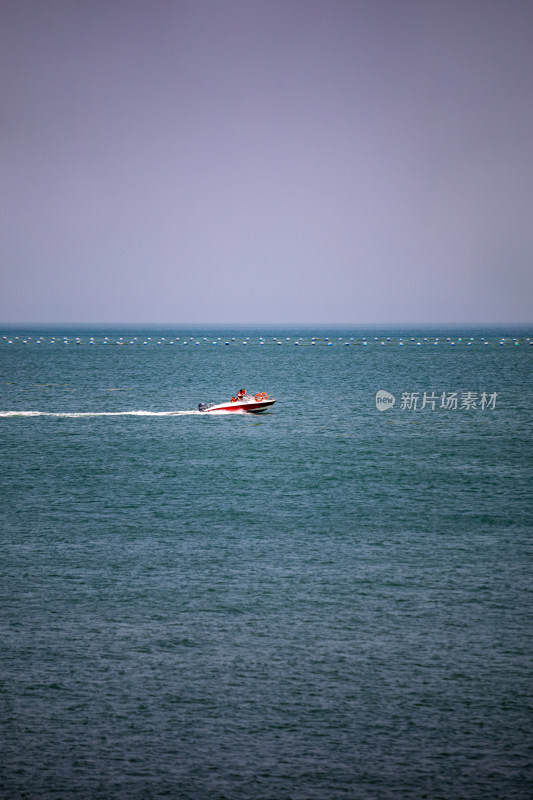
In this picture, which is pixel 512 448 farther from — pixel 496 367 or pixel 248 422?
pixel 496 367

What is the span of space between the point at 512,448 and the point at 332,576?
40.8 metres

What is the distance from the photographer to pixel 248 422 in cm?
9269

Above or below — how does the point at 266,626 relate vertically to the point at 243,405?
below

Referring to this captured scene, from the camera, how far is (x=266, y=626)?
97.3 ft

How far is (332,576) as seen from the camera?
35062 millimetres

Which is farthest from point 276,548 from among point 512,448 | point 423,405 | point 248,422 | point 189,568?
point 423,405

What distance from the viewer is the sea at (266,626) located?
830 inches

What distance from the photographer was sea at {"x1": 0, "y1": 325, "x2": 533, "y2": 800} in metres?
21.1

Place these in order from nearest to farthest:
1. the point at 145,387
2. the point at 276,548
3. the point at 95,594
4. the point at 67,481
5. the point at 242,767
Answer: the point at 242,767 < the point at 95,594 < the point at 276,548 < the point at 67,481 < the point at 145,387

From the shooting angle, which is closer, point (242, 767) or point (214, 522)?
point (242, 767)

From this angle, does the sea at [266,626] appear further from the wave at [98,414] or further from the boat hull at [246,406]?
the wave at [98,414]

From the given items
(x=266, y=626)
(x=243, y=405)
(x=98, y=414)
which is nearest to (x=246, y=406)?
(x=243, y=405)

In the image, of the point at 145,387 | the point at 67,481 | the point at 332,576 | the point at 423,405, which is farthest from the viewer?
the point at 145,387

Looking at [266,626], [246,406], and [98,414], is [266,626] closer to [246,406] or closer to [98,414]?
[246,406]
